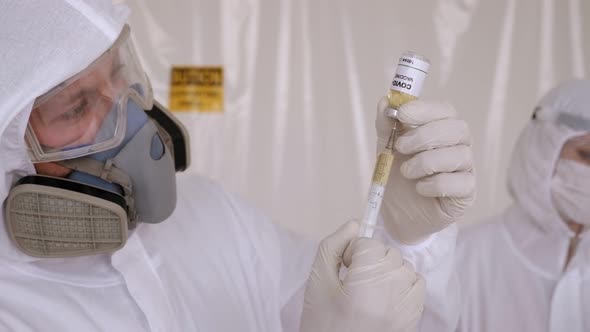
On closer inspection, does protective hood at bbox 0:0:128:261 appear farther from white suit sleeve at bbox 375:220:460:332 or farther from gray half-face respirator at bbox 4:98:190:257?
white suit sleeve at bbox 375:220:460:332

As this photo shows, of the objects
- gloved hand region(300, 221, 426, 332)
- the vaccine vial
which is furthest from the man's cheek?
the vaccine vial

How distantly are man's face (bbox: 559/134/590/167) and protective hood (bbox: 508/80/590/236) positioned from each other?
0.01 meters

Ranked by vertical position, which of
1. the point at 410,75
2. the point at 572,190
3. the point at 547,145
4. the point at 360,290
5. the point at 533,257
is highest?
the point at 410,75

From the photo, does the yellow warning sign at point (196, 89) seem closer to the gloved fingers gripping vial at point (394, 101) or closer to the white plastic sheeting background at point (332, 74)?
the white plastic sheeting background at point (332, 74)

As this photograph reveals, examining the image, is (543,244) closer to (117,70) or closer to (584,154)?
(584,154)

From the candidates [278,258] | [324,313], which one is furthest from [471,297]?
[324,313]

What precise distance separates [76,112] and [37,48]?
0.14m

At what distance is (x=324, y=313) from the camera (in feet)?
3.01

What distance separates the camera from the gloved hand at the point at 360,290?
0.88m

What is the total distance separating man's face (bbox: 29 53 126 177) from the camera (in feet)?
2.96

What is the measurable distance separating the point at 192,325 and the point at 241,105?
4.68ft

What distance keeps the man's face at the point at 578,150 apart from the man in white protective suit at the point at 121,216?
69 centimetres

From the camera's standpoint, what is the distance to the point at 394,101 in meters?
0.96

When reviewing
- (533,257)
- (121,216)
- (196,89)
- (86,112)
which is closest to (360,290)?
(121,216)
